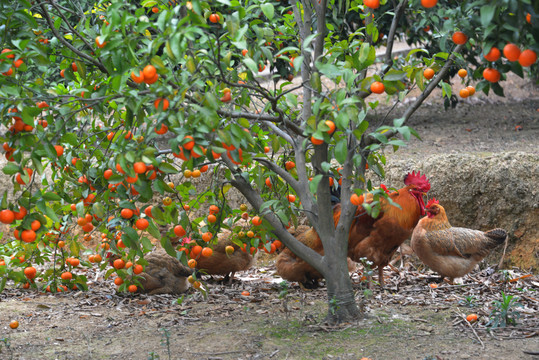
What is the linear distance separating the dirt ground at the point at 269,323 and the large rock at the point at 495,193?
39cm

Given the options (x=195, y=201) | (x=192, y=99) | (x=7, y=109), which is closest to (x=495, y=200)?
Answer: (x=195, y=201)

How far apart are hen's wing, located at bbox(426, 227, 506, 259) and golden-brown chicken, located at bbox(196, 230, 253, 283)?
1915 millimetres

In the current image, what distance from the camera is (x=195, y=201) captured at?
165 inches

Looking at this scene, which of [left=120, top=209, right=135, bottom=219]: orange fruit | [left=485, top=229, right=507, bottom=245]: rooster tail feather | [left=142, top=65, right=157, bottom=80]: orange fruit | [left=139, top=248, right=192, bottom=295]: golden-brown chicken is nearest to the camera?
[left=142, top=65, right=157, bottom=80]: orange fruit

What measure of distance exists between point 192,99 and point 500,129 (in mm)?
6924

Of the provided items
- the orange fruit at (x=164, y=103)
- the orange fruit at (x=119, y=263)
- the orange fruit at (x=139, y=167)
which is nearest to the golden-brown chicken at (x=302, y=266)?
the orange fruit at (x=119, y=263)

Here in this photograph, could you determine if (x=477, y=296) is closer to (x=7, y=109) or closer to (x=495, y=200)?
(x=495, y=200)

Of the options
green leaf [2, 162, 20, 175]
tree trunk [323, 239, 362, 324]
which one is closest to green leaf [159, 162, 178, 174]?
green leaf [2, 162, 20, 175]

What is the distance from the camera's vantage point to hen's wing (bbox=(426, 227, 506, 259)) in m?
5.28

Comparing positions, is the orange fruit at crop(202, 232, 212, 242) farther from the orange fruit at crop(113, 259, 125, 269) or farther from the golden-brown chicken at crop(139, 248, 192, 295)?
the golden-brown chicken at crop(139, 248, 192, 295)

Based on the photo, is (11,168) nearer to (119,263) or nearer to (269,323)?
(119,263)

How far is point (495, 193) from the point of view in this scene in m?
6.09

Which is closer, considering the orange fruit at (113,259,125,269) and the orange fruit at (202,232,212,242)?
→ the orange fruit at (202,232,212,242)

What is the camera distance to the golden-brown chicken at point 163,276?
5.54 metres
